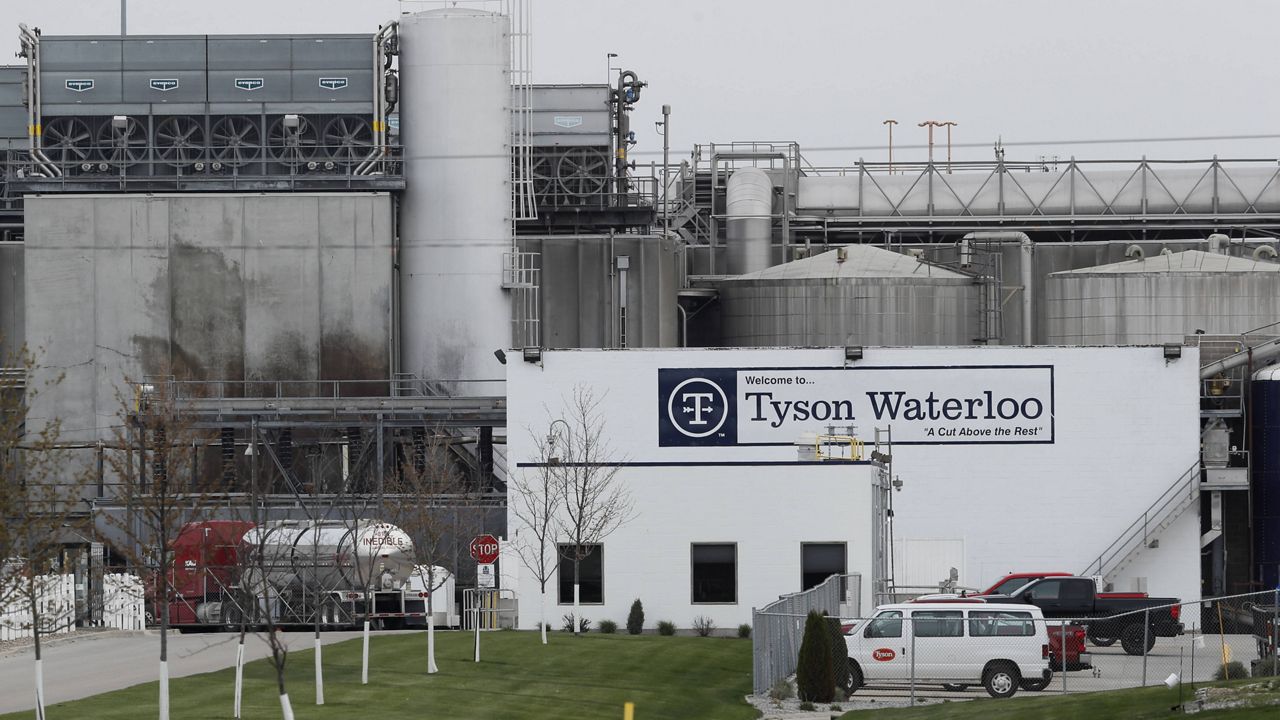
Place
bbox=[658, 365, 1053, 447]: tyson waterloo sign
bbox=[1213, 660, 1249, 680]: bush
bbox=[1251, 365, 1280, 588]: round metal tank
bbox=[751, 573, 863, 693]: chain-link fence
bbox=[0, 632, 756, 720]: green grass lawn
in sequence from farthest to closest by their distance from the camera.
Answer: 1. bbox=[658, 365, 1053, 447]: tyson waterloo sign
2. bbox=[1251, 365, 1280, 588]: round metal tank
3. bbox=[751, 573, 863, 693]: chain-link fence
4. bbox=[1213, 660, 1249, 680]: bush
5. bbox=[0, 632, 756, 720]: green grass lawn

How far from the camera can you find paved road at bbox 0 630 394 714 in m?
33.9

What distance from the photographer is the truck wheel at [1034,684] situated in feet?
110

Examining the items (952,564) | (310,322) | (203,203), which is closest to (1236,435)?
(952,564)

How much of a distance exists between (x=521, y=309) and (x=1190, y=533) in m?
27.0

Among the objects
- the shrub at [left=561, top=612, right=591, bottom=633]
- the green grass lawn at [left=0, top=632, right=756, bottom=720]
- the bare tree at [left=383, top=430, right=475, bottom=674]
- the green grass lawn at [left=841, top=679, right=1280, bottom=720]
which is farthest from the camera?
the shrub at [left=561, top=612, right=591, bottom=633]

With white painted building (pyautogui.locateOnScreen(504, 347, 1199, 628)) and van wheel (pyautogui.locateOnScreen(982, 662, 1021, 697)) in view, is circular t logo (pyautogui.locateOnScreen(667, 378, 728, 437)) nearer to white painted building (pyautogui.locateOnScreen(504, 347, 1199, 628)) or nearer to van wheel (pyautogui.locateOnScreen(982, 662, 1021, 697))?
white painted building (pyautogui.locateOnScreen(504, 347, 1199, 628))

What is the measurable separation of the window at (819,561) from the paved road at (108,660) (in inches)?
497

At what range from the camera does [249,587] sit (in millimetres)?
27844

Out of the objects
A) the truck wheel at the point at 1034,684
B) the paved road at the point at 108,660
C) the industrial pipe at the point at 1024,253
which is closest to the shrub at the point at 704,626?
the paved road at the point at 108,660

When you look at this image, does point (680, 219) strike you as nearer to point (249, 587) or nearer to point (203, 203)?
point (203, 203)

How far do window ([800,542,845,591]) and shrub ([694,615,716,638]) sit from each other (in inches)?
108

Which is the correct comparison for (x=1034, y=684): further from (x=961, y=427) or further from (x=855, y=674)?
(x=961, y=427)

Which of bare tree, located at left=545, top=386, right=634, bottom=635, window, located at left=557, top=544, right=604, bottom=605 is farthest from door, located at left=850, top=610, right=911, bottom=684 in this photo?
window, located at left=557, top=544, right=604, bottom=605

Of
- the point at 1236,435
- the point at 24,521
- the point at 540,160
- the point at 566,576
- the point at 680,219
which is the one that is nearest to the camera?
the point at 24,521
